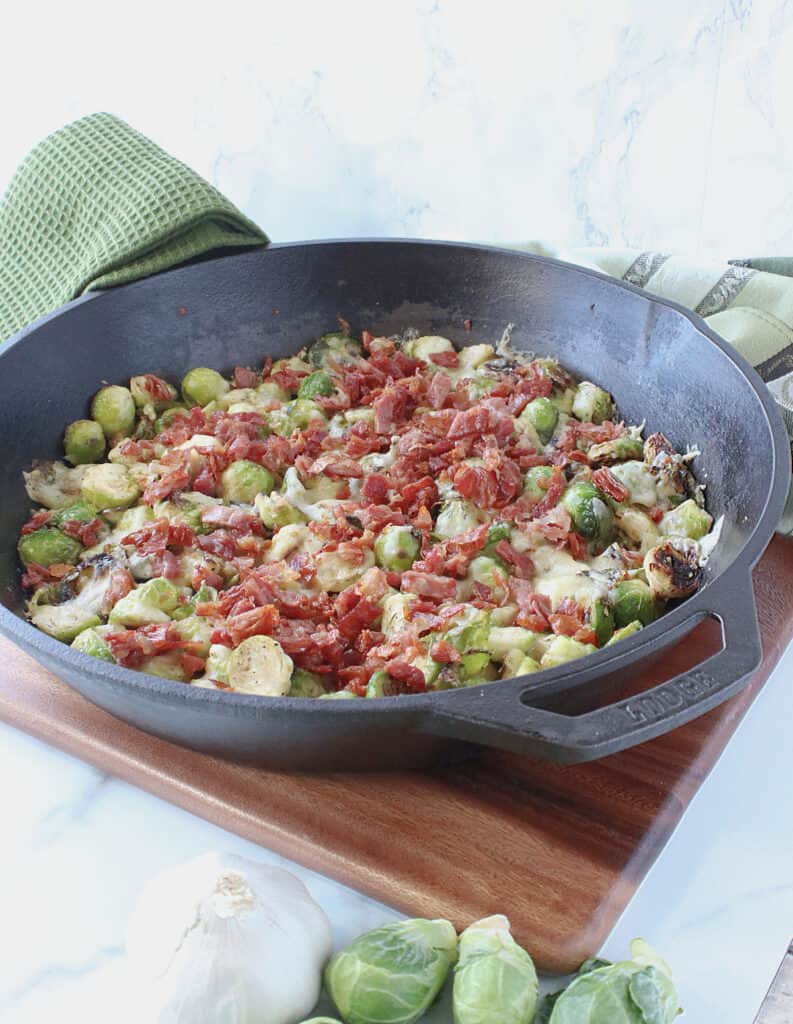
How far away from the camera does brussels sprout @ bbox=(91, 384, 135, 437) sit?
2.98 metres

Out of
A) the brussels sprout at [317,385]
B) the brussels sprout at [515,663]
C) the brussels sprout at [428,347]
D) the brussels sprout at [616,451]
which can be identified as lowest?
the brussels sprout at [317,385]

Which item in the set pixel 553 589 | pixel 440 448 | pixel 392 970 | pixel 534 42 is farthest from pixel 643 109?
pixel 392 970

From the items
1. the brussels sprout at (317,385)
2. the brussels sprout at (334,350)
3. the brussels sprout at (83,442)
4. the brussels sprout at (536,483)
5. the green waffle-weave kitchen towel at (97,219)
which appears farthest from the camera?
the brussels sprout at (334,350)

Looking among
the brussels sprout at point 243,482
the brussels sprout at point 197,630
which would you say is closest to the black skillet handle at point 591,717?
the brussels sprout at point 197,630

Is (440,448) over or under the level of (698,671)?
under

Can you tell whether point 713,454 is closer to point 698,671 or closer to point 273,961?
point 698,671

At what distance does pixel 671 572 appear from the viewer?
238cm

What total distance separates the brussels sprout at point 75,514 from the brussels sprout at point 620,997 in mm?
1612

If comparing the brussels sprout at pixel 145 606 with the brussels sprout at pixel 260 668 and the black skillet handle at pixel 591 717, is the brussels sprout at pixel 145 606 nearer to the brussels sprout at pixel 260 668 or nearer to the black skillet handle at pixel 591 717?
the brussels sprout at pixel 260 668

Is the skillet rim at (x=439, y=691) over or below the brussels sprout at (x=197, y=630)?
over

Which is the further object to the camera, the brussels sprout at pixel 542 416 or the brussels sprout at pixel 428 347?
the brussels sprout at pixel 428 347

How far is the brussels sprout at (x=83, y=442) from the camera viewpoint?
292cm

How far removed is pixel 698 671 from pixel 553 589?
688 mm

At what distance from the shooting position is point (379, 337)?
3.36 m
